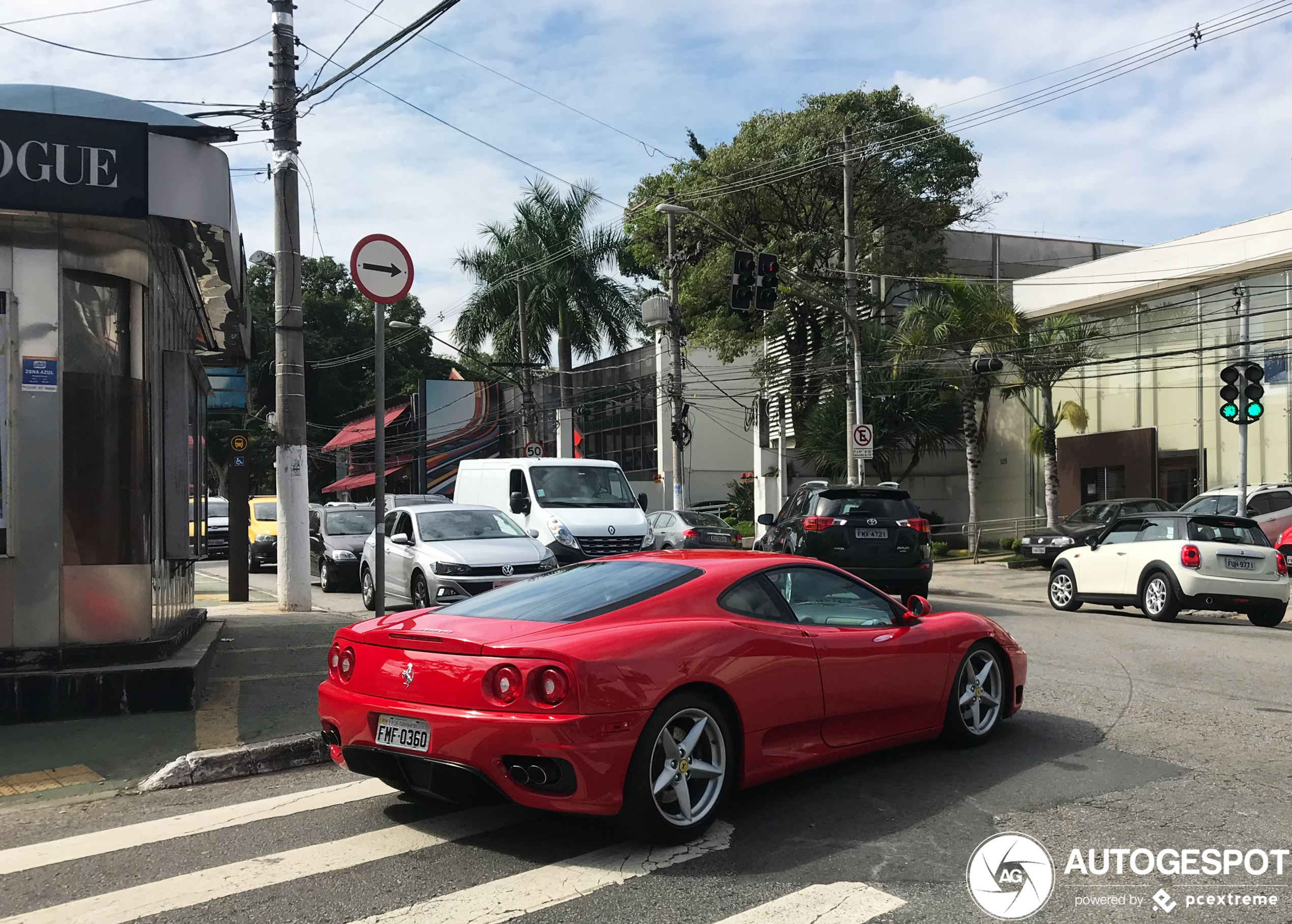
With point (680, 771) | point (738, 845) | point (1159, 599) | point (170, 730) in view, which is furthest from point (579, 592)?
point (1159, 599)

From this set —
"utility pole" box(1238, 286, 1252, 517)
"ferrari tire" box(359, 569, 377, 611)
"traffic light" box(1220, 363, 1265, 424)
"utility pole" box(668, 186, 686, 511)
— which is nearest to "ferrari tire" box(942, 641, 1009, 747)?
"ferrari tire" box(359, 569, 377, 611)

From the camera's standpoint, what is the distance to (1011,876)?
4.50m

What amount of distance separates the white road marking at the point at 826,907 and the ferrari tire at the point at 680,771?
68cm

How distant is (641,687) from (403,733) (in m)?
1.09

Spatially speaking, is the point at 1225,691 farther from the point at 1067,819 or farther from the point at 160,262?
the point at 160,262

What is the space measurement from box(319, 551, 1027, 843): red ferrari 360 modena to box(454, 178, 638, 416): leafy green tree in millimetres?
32275

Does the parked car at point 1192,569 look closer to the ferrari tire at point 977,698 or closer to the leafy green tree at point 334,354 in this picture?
the ferrari tire at point 977,698

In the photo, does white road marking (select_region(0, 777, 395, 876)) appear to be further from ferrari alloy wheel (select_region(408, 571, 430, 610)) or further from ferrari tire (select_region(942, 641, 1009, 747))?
ferrari alloy wheel (select_region(408, 571, 430, 610))

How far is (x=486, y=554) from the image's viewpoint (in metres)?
13.8

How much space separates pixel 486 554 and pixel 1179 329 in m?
22.1

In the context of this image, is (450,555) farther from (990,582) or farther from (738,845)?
(990,582)

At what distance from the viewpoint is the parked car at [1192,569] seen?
14.4 m

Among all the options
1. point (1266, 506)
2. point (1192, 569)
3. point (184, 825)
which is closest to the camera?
point (184, 825)

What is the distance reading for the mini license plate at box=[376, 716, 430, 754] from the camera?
4.83m
